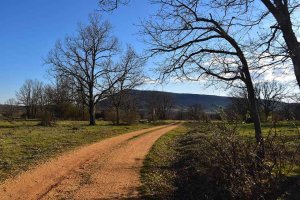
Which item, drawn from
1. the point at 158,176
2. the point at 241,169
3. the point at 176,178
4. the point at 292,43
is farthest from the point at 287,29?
the point at 158,176

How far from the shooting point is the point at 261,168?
8016 millimetres

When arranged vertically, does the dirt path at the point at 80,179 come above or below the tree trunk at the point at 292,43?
below

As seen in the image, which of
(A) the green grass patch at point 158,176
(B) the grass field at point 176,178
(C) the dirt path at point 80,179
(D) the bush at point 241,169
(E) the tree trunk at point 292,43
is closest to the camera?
(D) the bush at point 241,169

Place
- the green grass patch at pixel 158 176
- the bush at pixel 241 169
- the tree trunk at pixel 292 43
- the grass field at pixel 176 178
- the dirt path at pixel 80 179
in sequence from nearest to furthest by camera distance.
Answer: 1. the bush at pixel 241 169
2. the tree trunk at pixel 292 43
3. the grass field at pixel 176 178
4. the dirt path at pixel 80 179
5. the green grass patch at pixel 158 176

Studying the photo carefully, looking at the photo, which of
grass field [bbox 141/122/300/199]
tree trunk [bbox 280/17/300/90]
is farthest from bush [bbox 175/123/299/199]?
tree trunk [bbox 280/17/300/90]

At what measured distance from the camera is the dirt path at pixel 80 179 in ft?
33.7

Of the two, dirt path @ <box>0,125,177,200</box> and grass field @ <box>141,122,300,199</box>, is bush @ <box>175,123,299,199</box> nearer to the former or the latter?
grass field @ <box>141,122,300,199</box>

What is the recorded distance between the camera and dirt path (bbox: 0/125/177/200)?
10281 mm

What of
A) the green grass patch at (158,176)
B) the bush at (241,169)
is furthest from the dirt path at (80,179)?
the bush at (241,169)

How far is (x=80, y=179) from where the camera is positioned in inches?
480

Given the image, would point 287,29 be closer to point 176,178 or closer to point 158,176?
point 176,178

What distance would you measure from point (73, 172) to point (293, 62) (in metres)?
7.78

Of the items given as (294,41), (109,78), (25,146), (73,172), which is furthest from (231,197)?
(109,78)

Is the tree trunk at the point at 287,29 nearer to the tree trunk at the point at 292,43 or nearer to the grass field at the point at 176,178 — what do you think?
the tree trunk at the point at 292,43
